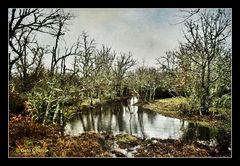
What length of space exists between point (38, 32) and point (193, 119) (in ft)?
8.49

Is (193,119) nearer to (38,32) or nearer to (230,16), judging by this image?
(230,16)

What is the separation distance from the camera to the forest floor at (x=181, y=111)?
4422 mm

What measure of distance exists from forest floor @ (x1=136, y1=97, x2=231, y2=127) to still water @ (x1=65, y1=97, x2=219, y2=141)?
0.07 metres

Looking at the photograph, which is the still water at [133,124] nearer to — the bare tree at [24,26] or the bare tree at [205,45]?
the bare tree at [205,45]

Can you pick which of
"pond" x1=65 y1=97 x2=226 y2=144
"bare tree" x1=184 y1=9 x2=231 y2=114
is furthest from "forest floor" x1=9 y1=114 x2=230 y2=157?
"bare tree" x1=184 y1=9 x2=231 y2=114

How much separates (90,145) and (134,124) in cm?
70

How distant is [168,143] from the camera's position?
4344 millimetres

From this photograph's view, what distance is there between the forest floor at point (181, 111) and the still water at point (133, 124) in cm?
7

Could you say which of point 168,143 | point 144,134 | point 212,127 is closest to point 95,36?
point 144,134

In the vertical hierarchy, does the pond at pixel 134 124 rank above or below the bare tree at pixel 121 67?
below

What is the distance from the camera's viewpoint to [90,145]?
14.3 ft

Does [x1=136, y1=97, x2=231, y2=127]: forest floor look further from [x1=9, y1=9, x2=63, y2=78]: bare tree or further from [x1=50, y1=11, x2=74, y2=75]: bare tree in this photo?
[x1=9, y1=9, x2=63, y2=78]: bare tree

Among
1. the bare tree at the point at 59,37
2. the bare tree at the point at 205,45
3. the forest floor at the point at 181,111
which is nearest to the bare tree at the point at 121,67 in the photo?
the forest floor at the point at 181,111

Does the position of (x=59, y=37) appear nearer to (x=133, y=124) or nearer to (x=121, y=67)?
(x=121, y=67)
